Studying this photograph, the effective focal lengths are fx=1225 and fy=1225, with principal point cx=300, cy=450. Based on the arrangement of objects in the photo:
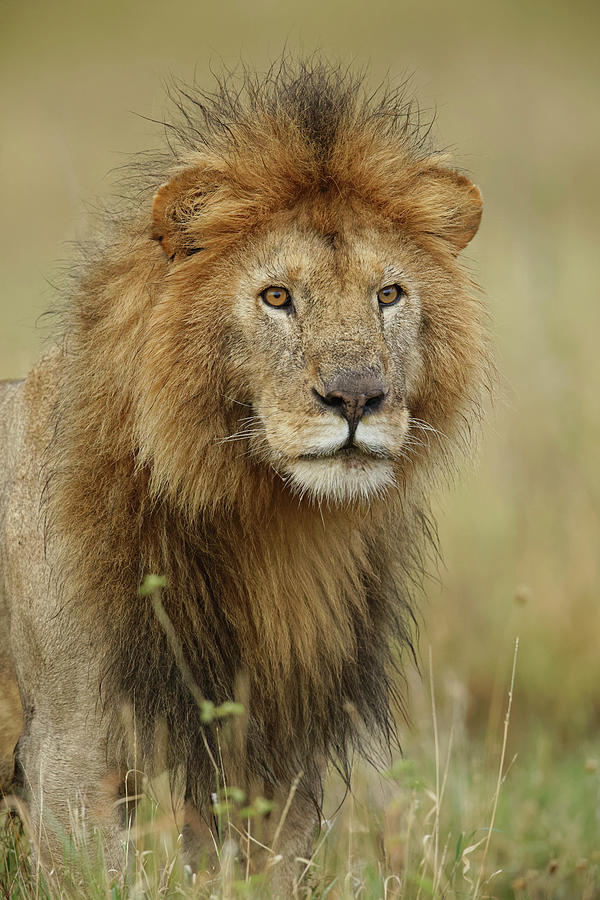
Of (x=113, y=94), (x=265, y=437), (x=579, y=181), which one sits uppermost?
(x=113, y=94)

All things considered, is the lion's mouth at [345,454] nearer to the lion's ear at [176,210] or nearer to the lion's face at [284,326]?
the lion's face at [284,326]

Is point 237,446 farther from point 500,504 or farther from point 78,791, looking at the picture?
point 500,504

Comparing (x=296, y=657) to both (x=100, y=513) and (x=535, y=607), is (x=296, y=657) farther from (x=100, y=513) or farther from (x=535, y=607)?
(x=535, y=607)

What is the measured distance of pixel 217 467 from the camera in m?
3.42

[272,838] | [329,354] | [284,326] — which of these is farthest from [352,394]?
[272,838]

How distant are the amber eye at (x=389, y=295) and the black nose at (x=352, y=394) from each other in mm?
369

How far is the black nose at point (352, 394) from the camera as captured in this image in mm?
3080

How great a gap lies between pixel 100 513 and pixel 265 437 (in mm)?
585

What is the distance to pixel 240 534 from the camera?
3.59 meters

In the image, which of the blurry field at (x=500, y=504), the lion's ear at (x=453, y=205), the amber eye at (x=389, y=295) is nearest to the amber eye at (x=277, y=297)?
the amber eye at (x=389, y=295)

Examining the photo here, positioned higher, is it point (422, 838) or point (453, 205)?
point (453, 205)

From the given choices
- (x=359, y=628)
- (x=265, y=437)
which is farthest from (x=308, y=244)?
(x=359, y=628)

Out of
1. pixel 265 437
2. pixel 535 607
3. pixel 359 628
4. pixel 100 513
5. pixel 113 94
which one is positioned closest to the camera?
pixel 265 437

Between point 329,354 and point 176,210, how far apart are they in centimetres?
63
